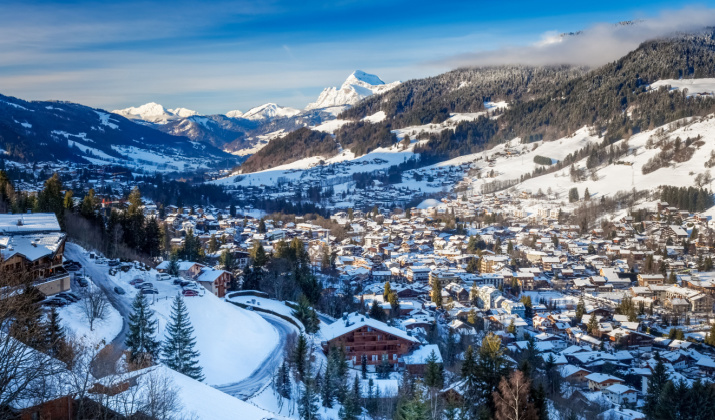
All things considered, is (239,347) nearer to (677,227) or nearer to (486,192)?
(677,227)

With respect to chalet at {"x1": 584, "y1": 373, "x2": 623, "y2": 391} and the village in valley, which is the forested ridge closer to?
the village in valley

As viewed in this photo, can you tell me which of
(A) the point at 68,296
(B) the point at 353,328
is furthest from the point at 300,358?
(A) the point at 68,296

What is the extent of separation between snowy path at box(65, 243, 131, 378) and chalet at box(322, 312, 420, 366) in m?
→ 7.80

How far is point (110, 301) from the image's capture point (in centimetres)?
1848

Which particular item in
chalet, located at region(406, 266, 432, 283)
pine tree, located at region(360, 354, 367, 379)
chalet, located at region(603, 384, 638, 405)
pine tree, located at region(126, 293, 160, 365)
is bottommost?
chalet, located at region(603, 384, 638, 405)

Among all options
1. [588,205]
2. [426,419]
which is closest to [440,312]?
[426,419]

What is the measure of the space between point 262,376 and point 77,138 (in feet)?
470

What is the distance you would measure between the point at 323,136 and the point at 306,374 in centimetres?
11640

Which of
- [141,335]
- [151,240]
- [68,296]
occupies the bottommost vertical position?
[141,335]

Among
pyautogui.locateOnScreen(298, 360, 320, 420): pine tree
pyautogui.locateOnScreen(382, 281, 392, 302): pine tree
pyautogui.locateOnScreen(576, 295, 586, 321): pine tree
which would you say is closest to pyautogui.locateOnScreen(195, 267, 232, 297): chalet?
pyautogui.locateOnScreen(382, 281, 392, 302): pine tree

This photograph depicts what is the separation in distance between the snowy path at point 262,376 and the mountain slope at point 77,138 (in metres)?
83.1

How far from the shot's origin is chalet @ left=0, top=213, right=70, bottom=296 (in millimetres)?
16344

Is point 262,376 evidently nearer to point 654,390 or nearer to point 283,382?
point 283,382

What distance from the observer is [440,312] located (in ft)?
105
